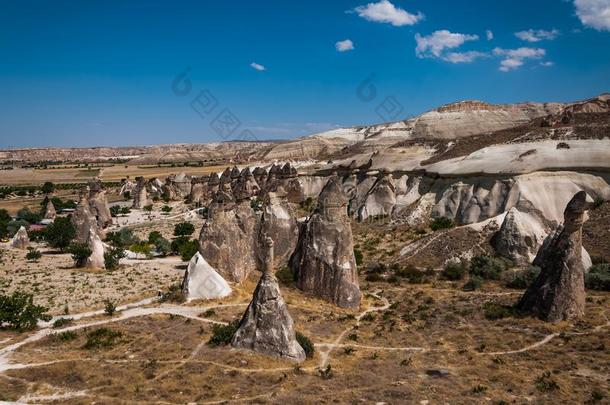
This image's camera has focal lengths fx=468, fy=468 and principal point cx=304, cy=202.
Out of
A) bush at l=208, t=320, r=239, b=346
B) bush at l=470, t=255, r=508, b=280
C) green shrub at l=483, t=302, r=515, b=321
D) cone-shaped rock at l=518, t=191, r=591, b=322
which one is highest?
cone-shaped rock at l=518, t=191, r=591, b=322

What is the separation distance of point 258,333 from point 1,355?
7.56m

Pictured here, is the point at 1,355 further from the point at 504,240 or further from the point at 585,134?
the point at 585,134

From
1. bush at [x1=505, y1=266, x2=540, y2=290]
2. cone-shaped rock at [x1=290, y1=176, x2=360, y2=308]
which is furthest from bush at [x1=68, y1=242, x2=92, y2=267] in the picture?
bush at [x1=505, y1=266, x2=540, y2=290]

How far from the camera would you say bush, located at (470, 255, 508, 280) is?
956 inches

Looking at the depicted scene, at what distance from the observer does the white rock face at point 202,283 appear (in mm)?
19719

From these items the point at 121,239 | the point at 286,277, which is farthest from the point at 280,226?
the point at 121,239

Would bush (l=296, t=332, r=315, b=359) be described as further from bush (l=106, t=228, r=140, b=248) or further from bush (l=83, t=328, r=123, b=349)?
bush (l=106, t=228, r=140, b=248)

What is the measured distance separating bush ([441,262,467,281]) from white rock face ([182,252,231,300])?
11.9m

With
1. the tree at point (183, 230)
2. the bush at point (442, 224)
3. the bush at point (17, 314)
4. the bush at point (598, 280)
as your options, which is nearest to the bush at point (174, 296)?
the bush at point (17, 314)

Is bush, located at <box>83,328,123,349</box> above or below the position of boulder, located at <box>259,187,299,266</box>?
below

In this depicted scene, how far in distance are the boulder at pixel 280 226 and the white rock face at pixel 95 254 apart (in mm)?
9923

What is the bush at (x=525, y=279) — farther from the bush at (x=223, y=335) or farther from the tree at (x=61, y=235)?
the tree at (x=61, y=235)

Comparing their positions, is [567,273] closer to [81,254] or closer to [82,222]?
[81,254]

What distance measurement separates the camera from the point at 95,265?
88.9 ft
